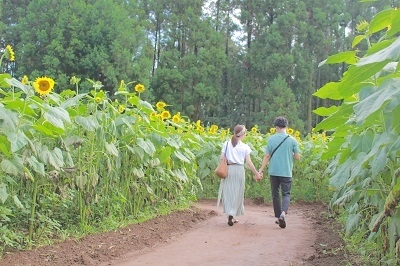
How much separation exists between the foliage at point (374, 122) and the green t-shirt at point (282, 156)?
2774 millimetres

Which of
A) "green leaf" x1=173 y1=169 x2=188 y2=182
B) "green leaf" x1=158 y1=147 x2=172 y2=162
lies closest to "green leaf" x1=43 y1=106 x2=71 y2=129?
"green leaf" x1=158 y1=147 x2=172 y2=162

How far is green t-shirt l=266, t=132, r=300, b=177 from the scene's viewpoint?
6.51 metres

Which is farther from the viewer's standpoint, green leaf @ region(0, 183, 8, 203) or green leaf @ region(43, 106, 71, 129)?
green leaf @ region(43, 106, 71, 129)

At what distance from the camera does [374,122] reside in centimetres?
272

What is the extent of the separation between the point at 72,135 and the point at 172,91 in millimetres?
24908

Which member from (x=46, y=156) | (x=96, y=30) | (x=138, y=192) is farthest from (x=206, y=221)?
(x=96, y=30)

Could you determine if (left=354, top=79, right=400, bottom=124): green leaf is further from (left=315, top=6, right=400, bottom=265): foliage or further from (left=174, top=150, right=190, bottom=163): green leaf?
(left=174, top=150, right=190, bottom=163): green leaf

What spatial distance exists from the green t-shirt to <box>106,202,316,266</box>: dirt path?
716 mm

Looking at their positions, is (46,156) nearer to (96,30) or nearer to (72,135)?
(72,135)

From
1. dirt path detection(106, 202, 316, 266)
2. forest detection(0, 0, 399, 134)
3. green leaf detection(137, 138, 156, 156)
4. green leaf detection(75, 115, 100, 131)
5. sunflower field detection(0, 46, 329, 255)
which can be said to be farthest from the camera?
forest detection(0, 0, 399, 134)

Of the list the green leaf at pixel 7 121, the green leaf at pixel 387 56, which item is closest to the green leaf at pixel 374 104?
the green leaf at pixel 387 56

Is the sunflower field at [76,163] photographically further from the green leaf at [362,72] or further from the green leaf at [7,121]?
the green leaf at [362,72]

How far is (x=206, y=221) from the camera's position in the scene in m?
6.89

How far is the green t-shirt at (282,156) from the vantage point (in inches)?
256
